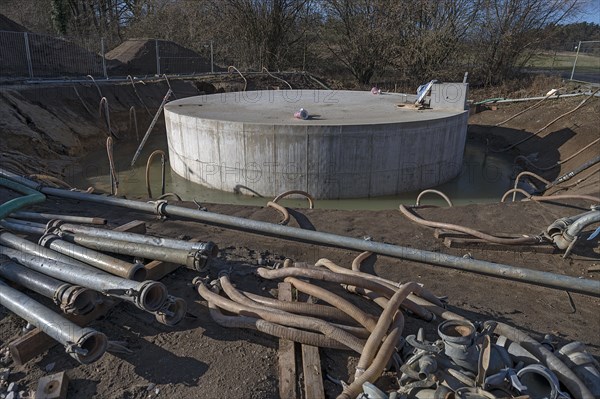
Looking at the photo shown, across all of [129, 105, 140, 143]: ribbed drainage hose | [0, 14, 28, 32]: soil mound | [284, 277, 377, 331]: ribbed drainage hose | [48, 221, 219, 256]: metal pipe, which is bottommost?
[129, 105, 140, 143]: ribbed drainage hose

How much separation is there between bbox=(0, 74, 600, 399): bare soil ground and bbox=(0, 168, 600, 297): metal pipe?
20 cm

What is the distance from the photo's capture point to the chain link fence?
47.9 ft

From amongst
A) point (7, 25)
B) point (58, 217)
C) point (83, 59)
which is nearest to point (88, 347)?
point (58, 217)

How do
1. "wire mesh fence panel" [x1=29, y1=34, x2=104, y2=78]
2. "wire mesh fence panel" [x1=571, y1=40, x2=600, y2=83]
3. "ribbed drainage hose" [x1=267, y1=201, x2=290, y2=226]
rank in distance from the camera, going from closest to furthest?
1. "ribbed drainage hose" [x1=267, y1=201, x2=290, y2=226]
2. "wire mesh fence panel" [x1=29, y1=34, x2=104, y2=78]
3. "wire mesh fence panel" [x1=571, y1=40, x2=600, y2=83]

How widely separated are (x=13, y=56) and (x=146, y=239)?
15.0 metres

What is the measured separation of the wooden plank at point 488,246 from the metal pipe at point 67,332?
12.8 ft

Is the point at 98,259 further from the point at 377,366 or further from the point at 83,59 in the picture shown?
the point at 83,59

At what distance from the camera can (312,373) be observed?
2740mm

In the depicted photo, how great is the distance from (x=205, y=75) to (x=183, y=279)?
18.0 meters

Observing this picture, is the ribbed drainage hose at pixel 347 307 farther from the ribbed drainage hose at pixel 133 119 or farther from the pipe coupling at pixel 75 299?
the ribbed drainage hose at pixel 133 119

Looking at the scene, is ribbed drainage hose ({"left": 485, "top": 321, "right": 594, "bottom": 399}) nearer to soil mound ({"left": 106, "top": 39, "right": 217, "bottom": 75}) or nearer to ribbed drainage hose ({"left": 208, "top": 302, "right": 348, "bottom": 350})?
ribbed drainage hose ({"left": 208, "top": 302, "right": 348, "bottom": 350})

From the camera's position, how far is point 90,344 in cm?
272

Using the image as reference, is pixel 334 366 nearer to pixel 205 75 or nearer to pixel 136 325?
pixel 136 325

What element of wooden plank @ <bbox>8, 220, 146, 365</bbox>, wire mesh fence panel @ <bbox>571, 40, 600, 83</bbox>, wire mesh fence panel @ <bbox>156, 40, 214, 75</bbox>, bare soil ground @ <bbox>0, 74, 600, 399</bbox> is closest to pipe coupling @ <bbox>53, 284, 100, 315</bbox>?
wooden plank @ <bbox>8, 220, 146, 365</bbox>
